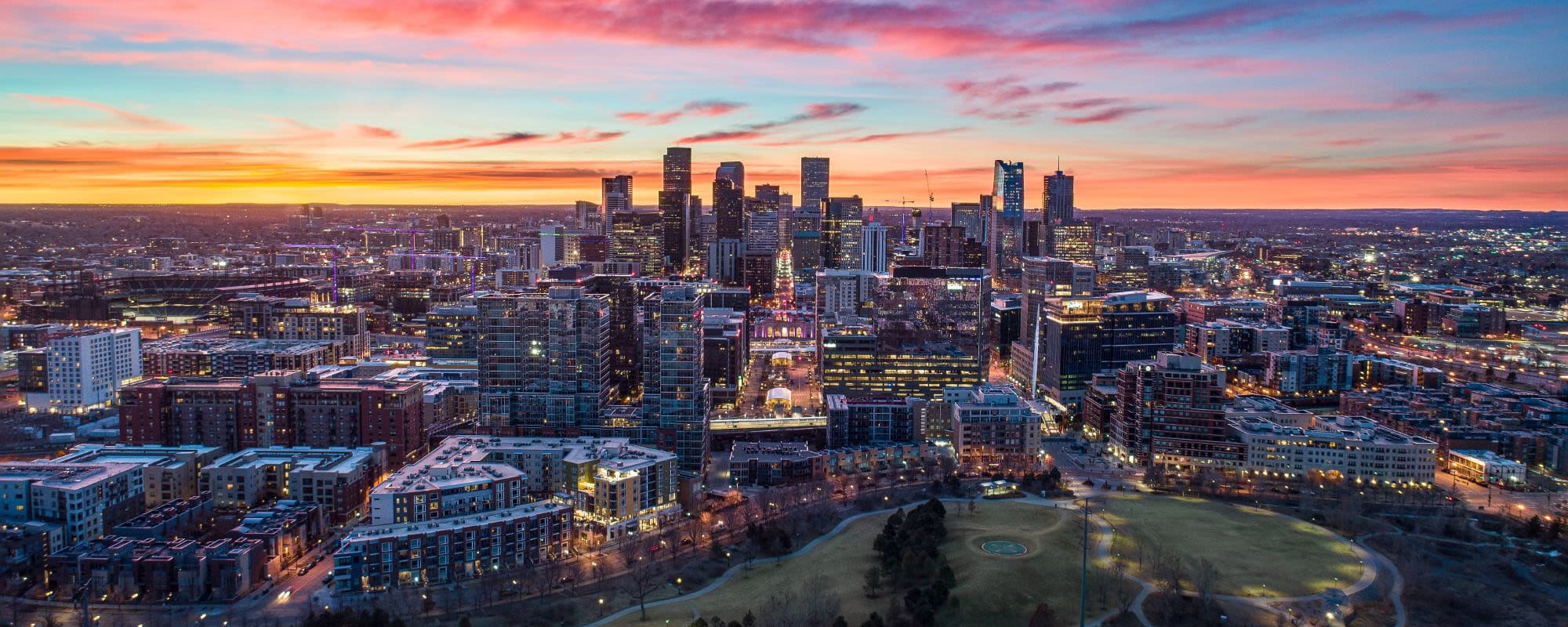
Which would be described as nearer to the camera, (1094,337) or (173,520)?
(173,520)

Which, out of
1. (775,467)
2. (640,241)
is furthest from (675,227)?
(775,467)

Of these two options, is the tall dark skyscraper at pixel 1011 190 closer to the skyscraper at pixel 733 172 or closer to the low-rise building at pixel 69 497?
the skyscraper at pixel 733 172

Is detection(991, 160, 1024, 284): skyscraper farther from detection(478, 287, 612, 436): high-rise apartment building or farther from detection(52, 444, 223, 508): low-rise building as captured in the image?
detection(52, 444, 223, 508): low-rise building

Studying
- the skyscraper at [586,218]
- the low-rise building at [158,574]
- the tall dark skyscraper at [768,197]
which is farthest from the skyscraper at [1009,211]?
the low-rise building at [158,574]

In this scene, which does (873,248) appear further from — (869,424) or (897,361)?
(869,424)

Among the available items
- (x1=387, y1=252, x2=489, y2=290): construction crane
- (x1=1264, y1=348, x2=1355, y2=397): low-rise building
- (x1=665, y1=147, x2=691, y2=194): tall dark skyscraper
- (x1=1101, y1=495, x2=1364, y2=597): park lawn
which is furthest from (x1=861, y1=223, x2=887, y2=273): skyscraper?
(x1=1101, y1=495, x2=1364, y2=597): park lawn

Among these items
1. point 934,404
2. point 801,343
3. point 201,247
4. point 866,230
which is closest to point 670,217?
point 866,230
